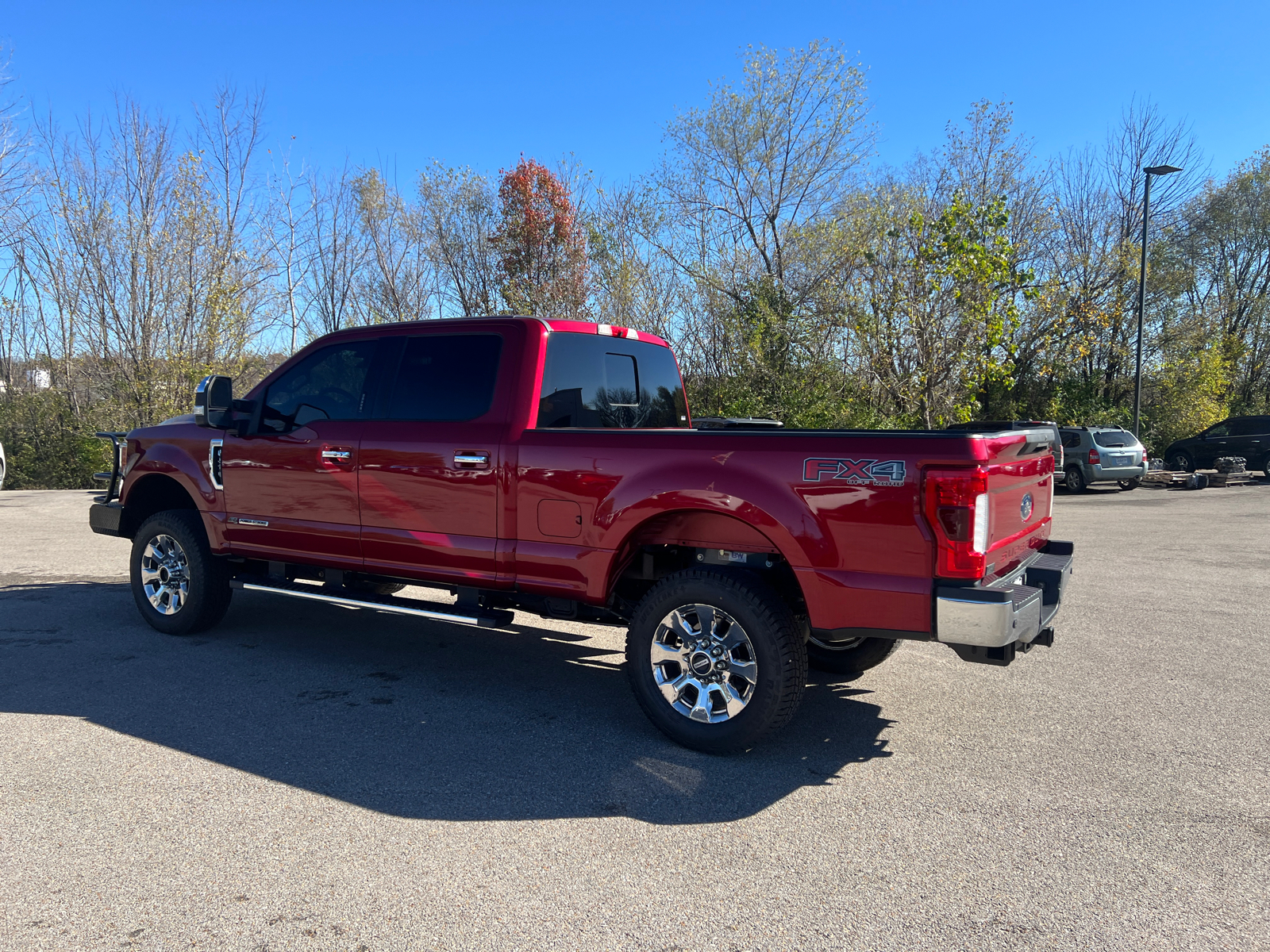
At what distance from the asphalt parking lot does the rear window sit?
14378 millimetres

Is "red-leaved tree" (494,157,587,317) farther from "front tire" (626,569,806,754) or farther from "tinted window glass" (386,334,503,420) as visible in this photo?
"front tire" (626,569,806,754)

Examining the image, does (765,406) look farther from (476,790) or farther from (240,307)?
(476,790)

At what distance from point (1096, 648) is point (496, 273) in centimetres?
2242

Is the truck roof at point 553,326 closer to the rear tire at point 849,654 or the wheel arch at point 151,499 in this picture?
the wheel arch at point 151,499

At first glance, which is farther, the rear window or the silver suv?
the rear window

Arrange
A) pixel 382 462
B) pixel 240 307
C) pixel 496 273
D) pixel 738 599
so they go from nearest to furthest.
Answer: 1. pixel 738 599
2. pixel 382 462
3. pixel 240 307
4. pixel 496 273

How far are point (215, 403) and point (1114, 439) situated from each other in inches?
748

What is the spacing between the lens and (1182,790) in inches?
150

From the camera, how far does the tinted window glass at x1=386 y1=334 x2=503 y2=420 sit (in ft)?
16.6

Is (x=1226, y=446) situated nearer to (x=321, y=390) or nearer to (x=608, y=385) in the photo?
(x=608, y=385)

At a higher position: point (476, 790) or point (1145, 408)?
point (1145, 408)

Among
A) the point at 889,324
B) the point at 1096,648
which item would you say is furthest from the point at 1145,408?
the point at 1096,648

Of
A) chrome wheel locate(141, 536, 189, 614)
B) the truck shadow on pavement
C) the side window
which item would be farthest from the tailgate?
chrome wheel locate(141, 536, 189, 614)

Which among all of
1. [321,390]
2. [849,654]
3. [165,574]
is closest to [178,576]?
[165,574]
